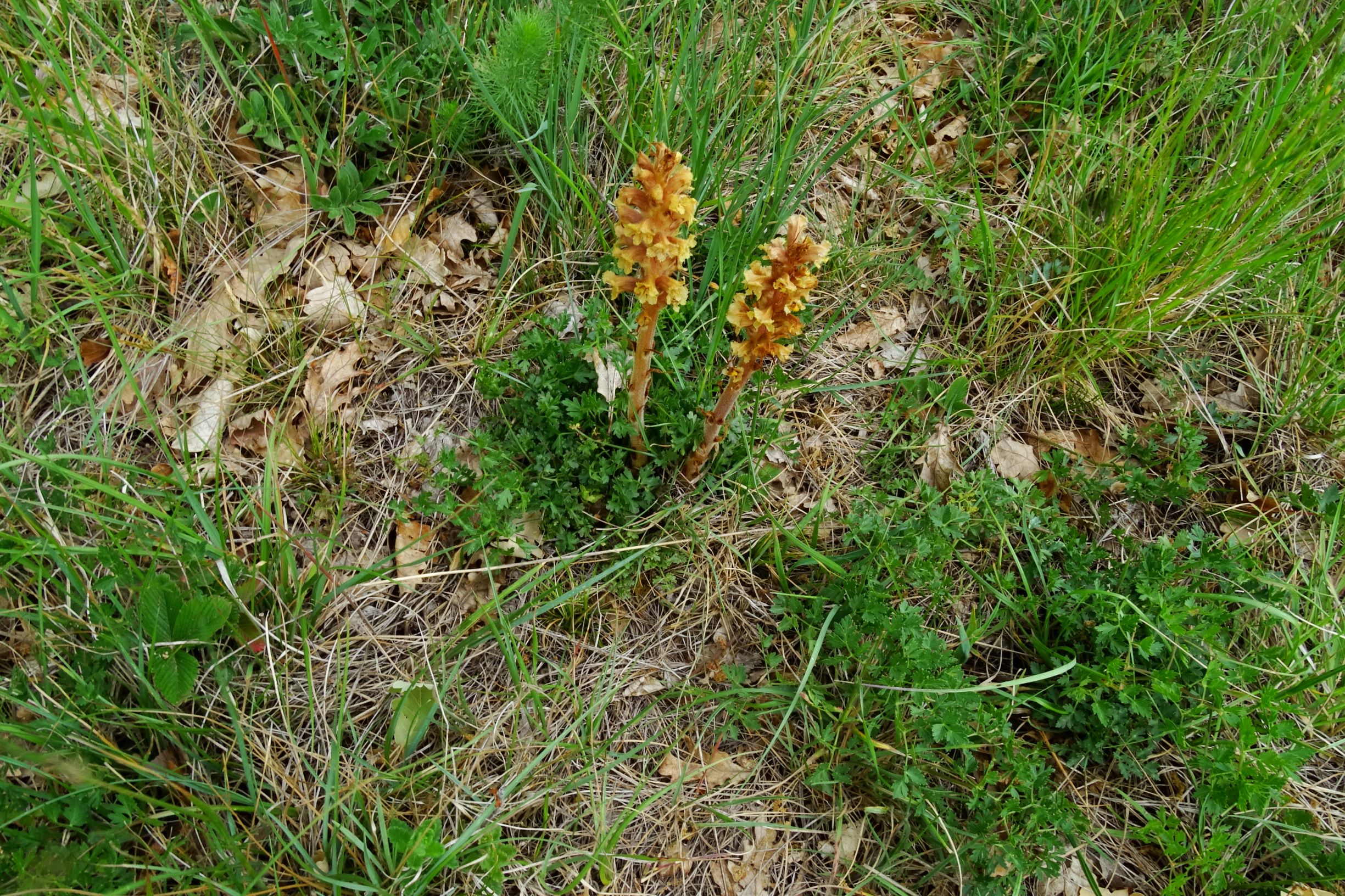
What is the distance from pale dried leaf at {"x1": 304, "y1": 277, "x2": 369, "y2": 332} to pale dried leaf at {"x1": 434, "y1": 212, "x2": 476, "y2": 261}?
0.33 metres

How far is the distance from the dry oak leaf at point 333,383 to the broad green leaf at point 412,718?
859mm

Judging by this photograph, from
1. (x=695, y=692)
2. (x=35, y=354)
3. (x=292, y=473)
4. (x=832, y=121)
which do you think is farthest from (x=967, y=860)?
(x=35, y=354)

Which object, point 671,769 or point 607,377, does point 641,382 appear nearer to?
point 607,377

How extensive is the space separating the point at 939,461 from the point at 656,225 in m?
1.39

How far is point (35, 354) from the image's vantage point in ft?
7.81

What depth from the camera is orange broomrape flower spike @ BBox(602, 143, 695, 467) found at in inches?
66.5

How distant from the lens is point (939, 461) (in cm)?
266

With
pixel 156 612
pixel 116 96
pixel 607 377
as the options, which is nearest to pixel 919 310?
pixel 607 377

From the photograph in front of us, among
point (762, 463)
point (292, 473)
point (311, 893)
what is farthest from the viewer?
point (762, 463)

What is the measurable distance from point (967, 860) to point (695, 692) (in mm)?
834

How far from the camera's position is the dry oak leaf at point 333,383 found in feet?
8.07

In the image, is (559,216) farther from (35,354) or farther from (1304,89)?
(1304,89)

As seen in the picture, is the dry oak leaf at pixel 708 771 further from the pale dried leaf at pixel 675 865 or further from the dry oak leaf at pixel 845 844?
the dry oak leaf at pixel 845 844

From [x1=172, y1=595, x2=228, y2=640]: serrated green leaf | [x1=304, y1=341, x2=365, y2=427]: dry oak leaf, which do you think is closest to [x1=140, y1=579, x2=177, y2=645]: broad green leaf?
[x1=172, y1=595, x2=228, y2=640]: serrated green leaf
